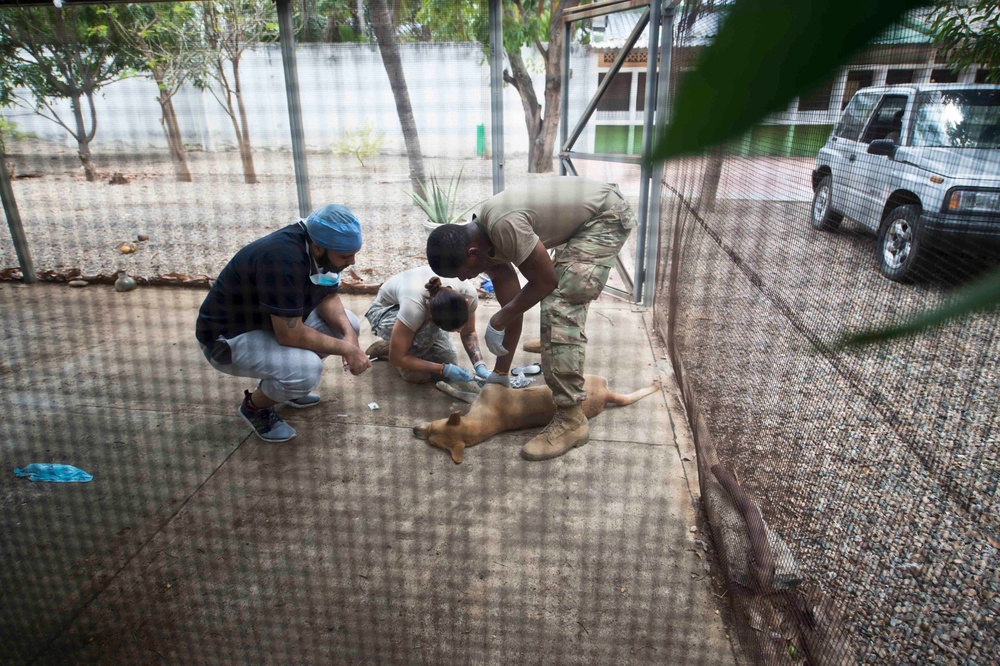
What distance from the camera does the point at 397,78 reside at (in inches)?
139

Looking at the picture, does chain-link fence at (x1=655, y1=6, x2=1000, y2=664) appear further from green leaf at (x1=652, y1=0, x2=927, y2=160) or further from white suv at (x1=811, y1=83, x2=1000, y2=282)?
green leaf at (x1=652, y1=0, x2=927, y2=160)

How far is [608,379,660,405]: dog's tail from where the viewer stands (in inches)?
98.8

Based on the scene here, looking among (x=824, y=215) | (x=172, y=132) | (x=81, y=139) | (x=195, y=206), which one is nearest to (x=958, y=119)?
(x=824, y=215)

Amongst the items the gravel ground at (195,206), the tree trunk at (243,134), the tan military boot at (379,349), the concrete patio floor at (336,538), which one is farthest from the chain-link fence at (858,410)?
the tree trunk at (243,134)

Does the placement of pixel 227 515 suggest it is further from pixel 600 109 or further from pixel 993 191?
pixel 600 109

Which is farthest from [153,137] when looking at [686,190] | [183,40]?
[686,190]

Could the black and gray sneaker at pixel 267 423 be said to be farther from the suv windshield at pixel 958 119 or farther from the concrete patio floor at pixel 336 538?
the suv windshield at pixel 958 119

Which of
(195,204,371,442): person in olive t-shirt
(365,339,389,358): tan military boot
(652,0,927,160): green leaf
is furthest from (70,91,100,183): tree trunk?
(652,0,927,160): green leaf

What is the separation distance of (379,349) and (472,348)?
0.45m

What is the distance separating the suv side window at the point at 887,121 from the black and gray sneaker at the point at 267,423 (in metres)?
2.00

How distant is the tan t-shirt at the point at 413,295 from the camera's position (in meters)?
2.52

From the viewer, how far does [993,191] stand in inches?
11.4

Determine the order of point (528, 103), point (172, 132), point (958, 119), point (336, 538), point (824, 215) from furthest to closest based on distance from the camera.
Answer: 1. point (528, 103)
2. point (172, 132)
3. point (336, 538)
4. point (824, 215)
5. point (958, 119)

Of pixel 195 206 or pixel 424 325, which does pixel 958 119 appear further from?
pixel 195 206
